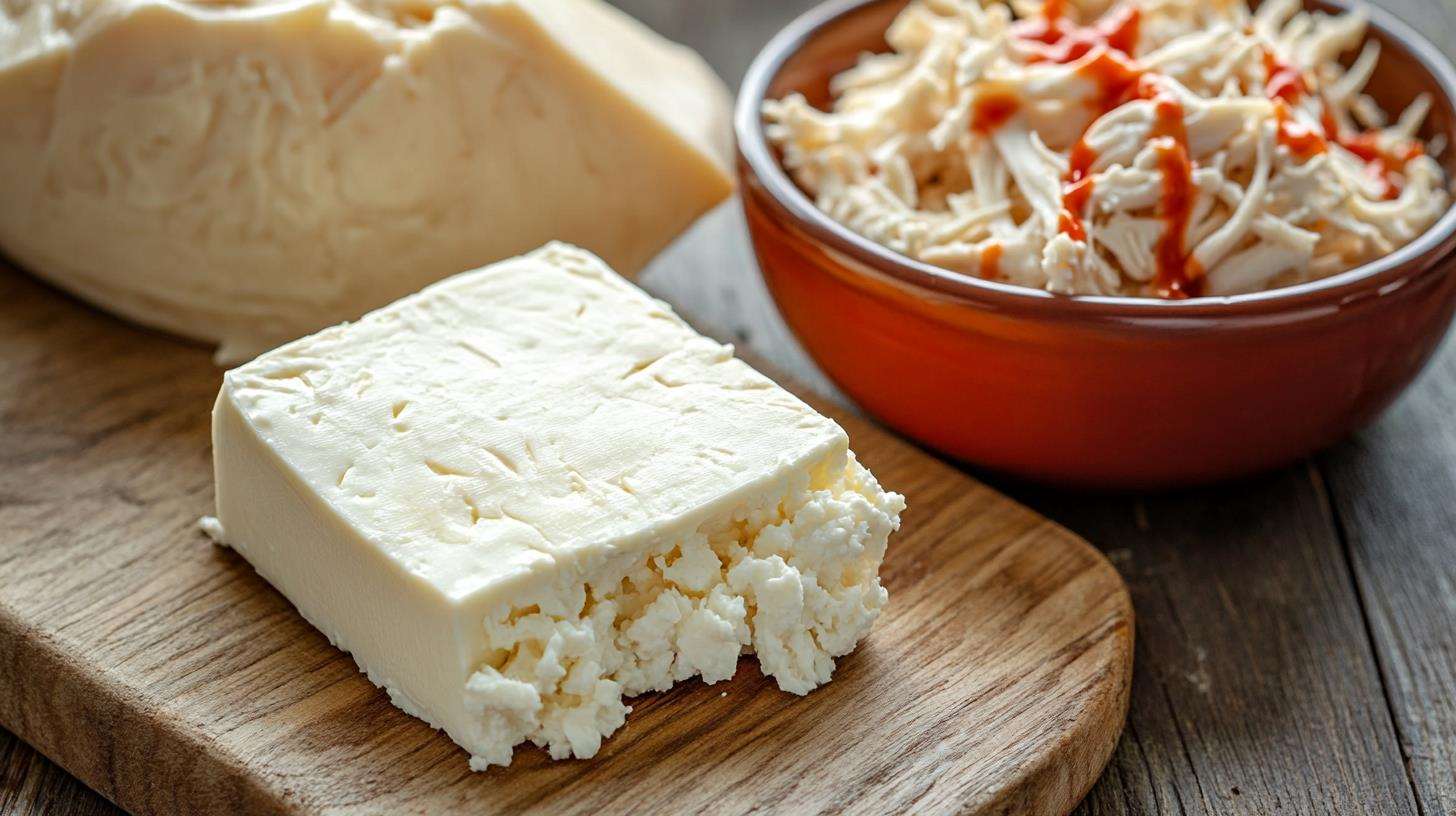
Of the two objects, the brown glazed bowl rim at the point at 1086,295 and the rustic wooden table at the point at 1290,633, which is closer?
the rustic wooden table at the point at 1290,633

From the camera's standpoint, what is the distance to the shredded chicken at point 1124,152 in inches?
89.0

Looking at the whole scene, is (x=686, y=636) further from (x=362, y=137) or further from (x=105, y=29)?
(x=105, y=29)

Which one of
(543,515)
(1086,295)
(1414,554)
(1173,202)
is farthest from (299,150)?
(1414,554)

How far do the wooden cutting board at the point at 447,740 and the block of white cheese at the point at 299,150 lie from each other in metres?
0.39

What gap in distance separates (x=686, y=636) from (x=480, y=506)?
1.01 feet

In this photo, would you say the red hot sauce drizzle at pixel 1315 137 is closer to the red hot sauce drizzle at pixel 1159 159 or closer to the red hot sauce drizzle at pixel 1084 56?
the red hot sauce drizzle at pixel 1159 159

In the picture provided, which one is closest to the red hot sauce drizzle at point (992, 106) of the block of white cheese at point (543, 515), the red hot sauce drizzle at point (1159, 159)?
the red hot sauce drizzle at point (1159, 159)

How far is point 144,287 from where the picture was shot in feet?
8.68

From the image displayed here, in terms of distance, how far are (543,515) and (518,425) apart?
18cm

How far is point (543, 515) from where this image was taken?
1840 millimetres

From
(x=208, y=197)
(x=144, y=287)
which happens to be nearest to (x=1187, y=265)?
(x=208, y=197)

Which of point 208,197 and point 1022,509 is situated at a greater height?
point 208,197

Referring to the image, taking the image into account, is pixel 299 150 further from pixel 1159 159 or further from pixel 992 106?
pixel 1159 159

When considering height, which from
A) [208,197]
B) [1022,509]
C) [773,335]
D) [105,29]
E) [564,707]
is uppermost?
[105,29]
